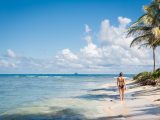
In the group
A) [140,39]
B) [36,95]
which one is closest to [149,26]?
[140,39]

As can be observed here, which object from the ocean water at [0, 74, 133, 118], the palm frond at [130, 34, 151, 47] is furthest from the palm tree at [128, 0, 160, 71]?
the ocean water at [0, 74, 133, 118]

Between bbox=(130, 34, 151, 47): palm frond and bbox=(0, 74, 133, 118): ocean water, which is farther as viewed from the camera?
bbox=(130, 34, 151, 47): palm frond

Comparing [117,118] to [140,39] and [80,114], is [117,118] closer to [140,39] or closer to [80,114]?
[80,114]

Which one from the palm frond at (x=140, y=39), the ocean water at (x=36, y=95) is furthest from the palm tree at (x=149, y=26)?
the ocean water at (x=36, y=95)

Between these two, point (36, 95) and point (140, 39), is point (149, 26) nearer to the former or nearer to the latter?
point (140, 39)

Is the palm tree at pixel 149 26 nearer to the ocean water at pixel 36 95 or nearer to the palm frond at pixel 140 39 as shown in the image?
the palm frond at pixel 140 39

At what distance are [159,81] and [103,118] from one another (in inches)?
677

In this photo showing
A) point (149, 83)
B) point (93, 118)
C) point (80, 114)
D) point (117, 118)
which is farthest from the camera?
point (149, 83)

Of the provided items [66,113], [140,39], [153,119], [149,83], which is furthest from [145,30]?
[153,119]

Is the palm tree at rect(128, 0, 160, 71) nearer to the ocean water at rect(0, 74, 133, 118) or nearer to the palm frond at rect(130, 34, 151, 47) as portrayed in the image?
the palm frond at rect(130, 34, 151, 47)

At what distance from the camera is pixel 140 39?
37.6m

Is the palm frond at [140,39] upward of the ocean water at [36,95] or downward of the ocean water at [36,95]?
upward

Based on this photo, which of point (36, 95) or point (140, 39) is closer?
point (36, 95)

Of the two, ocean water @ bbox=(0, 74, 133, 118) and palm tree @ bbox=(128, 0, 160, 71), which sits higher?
palm tree @ bbox=(128, 0, 160, 71)
